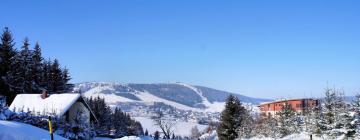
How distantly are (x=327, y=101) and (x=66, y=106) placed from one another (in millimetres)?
26270

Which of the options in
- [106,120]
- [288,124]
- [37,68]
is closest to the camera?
[288,124]

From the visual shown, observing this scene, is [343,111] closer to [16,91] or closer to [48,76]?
[16,91]

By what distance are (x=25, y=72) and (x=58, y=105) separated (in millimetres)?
15729

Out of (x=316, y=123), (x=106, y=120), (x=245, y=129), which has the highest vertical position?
(x=316, y=123)

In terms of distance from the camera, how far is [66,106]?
49.2 meters

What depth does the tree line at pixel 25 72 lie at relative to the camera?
5906cm

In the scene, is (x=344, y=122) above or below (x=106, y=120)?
above

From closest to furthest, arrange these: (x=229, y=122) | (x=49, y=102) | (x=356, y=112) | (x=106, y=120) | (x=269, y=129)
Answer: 1. (x=356, y=112)
2. (x=49, y=102)
3. (x=269, y=129)
4. (x=229, y=122)
5. (x=106, y=120)

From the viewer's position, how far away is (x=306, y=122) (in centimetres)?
4891

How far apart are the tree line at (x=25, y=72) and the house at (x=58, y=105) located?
20.6 ft

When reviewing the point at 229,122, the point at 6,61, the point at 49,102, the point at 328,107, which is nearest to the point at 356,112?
the point at 328,107

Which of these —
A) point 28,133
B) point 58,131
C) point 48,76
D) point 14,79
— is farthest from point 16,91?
point 28,133

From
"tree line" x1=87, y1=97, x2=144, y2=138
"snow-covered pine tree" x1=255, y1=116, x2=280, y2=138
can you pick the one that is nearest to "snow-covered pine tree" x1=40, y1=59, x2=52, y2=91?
"tree line" x1=87, y1=97, x2=144, y2=138

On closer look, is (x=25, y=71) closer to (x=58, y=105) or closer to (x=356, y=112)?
(x=58, y=105)
